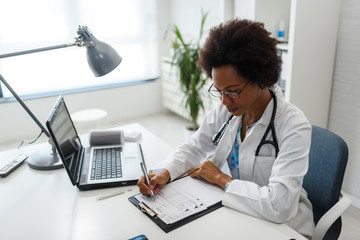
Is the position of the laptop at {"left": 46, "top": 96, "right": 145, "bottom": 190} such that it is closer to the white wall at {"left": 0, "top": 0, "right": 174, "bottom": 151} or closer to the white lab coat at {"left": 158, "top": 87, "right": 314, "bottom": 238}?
the white lab coat at {"left": 158, "top": 87, "right": 314, "bottom": 238}

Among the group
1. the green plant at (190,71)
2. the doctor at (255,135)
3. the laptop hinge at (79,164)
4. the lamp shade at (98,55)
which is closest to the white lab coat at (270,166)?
the doctor at (255,135)

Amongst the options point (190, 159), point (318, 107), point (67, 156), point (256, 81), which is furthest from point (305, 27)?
point (67, 156)

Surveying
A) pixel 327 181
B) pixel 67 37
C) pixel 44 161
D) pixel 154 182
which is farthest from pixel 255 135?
pixel 67 37

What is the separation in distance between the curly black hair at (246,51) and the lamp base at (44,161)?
0.86 m

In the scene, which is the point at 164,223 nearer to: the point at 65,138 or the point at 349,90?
the point at 65,138

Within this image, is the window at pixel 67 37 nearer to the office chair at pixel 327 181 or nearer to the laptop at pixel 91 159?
the laptop at pixel 91 159

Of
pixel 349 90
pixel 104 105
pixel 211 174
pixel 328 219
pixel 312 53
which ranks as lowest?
pixel 104 105

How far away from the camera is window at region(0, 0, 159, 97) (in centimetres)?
338

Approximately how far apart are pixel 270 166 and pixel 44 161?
3.38ft

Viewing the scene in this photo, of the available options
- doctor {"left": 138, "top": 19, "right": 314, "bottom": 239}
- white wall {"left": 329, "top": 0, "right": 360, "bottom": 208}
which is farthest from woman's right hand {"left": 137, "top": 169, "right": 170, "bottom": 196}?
white wall {"left": 329, "top": 0, "right": 360, "bottom": 208}

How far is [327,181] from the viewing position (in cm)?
124

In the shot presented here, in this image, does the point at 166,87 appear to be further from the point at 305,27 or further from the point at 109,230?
the point at 109,230

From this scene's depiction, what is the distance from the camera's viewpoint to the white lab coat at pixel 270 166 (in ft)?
3.51

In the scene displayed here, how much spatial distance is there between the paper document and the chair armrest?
1.17 ft
